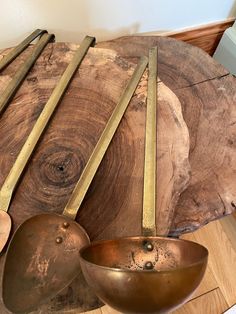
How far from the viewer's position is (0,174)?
0.59 m

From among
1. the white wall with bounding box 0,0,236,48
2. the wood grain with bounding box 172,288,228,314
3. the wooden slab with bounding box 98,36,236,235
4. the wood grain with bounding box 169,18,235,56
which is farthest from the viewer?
the wood grain with bounding box 169,18,235,56

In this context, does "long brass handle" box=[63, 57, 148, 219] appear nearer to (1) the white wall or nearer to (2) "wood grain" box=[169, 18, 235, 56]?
(1) the white wall

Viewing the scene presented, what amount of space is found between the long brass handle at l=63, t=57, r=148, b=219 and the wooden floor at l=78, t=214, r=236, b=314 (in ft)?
1.69

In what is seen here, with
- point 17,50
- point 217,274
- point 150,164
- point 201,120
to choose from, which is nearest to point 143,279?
point 150,164

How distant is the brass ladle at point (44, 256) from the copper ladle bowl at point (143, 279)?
0.05 m

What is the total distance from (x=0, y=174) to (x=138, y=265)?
0.28 meters

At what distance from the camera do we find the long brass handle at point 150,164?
53cm

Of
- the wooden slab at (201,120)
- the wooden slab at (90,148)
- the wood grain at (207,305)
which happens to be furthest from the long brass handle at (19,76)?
the wood grain at (207,305)

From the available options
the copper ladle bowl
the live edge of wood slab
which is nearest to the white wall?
the live edge of wood slab

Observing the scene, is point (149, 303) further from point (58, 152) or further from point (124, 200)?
point (58, 152)

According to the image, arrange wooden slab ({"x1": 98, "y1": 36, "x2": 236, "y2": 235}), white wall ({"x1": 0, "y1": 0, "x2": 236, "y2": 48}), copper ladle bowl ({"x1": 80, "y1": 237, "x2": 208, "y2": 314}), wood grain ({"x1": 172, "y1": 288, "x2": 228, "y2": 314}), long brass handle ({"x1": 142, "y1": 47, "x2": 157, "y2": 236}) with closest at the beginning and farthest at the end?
1. copper ladle bowl ({"x1": 80, "y1": 237, "x2": 208, "y2": 314})
2. long brass handle ({"x1": 142, "y1": 47, "x2": 157, "y2": 236})
3. wooden slab ({"x1": 98, "y1": 36, "x2": 236, "y2": 235})
4. white wall ({"x1": 0, "y1": 0, "x2": 236, "y2": 48})
5. wood grain ({"x1": 172, "y1": 288, "x2": 228, "y2": 314})

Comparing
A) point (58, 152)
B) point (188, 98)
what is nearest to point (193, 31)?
point (188, 98)

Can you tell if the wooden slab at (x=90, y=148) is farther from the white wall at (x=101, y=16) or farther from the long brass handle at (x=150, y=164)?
the white wall at (x=101, y=16)

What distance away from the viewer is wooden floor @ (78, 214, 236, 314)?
0.97m
